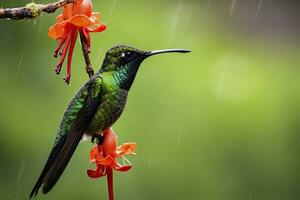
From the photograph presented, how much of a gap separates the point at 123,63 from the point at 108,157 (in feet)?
0.71

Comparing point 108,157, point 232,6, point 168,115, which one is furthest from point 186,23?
point 108,157

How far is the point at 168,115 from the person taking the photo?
14.1 feet

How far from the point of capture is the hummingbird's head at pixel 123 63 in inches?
55.6

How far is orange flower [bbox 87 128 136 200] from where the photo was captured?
1372 millimetres

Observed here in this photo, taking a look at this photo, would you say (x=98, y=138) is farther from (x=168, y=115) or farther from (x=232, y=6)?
(x=232, y=6)

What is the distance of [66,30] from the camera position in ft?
4.43

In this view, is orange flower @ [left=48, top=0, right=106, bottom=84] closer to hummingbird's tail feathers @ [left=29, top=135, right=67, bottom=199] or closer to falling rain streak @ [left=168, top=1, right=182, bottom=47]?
hummingbird's tail feathers @ [left=29, top=135, right=67, bottom=199]

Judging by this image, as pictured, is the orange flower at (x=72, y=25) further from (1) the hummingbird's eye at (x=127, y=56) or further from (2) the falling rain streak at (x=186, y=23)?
(2) the falling rain streak at (x=186, y=23)

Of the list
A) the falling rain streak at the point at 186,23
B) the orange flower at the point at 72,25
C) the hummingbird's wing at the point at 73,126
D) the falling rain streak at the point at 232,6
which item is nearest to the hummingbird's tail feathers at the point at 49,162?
the hummingbird's wing at the point at 73,126

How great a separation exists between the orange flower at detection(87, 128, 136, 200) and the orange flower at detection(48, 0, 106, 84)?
21 cm

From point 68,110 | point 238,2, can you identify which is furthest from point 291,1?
point 68,110

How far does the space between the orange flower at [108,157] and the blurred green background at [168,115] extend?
7.28ft

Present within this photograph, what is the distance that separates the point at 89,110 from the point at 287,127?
3403 mm

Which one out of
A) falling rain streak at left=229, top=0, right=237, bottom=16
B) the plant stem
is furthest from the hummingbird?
falling rain streak at left=229, top=0, right=237, bottom=16
